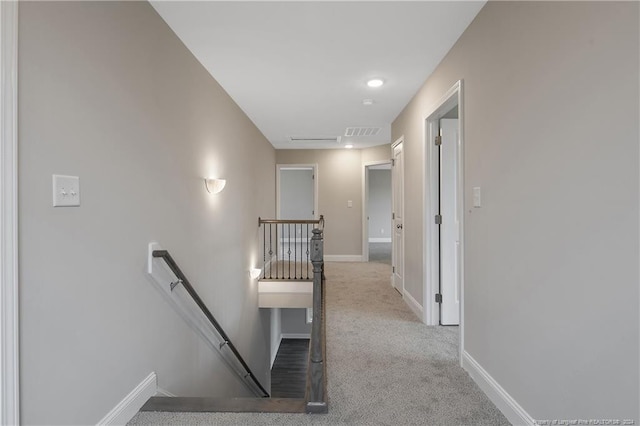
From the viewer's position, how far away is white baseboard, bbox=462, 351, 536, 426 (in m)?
1.61

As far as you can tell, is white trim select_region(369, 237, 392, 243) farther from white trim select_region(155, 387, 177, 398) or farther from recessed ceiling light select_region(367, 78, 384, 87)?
white trim select_region(155, 387, 177, 398)

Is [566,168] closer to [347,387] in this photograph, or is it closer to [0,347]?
[347,387]

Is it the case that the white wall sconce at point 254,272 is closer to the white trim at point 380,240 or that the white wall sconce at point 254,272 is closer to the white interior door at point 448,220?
the white interior door at point 448,220

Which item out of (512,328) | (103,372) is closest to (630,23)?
(512,328)

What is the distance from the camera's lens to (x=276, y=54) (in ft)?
8.48

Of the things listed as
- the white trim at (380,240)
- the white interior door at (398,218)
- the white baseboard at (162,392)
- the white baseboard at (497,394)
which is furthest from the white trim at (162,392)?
the white trim at (380,240)

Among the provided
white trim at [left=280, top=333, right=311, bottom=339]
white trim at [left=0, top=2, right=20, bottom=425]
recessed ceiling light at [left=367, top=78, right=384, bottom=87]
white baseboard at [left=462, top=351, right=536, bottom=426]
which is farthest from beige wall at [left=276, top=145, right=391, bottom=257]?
white trim at [left=0, top=2, right=20, bottom=425]

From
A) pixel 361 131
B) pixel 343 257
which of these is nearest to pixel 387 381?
pixel 361 131

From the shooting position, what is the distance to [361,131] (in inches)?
207

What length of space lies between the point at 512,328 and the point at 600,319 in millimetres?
578

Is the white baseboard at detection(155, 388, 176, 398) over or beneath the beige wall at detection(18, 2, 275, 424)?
beneath

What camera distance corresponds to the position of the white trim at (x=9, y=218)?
3.50 ft

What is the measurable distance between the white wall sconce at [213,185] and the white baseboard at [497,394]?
2494 mm

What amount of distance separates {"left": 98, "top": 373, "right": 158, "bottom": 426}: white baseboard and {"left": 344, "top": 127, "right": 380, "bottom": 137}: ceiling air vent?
4.23m
